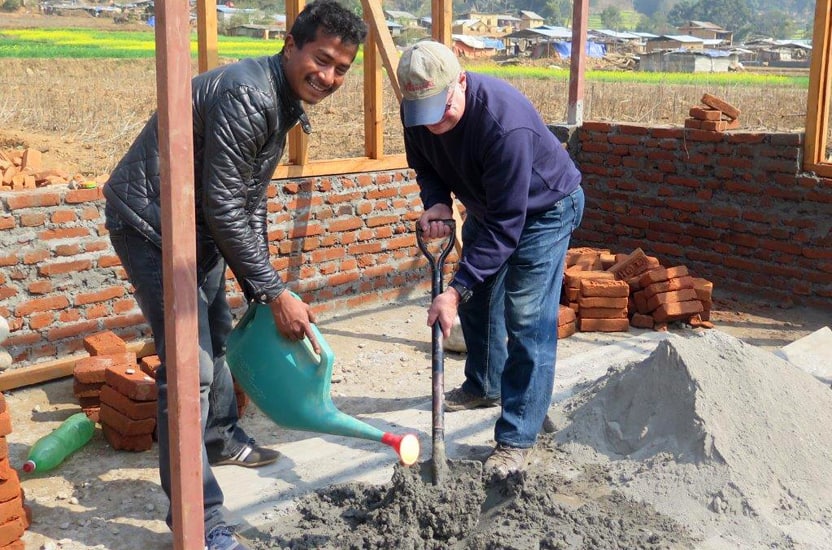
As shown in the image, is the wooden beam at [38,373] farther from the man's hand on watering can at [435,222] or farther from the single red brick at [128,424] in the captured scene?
the man's hand on watering can at [435,222]

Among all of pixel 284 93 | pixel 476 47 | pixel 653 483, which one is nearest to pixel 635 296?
pixel 653 483

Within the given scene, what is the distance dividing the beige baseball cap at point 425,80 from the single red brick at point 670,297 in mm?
3472

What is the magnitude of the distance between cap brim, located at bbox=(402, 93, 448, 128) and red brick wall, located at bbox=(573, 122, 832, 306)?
4.52m

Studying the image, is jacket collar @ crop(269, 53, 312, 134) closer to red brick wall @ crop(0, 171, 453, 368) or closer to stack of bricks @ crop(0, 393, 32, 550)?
stack of bricks @ crop(0, 393, 32, 550)

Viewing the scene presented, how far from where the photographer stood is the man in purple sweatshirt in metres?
3.11

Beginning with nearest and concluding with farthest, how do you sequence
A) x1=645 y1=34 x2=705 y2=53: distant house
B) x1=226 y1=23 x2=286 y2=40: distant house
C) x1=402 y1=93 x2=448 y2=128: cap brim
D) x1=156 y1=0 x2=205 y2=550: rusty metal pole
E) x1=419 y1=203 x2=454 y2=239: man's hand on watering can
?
x1=156 y1=0 x2=205 y2=550: rusty metal pole, x1=402 y1=93 x2=448 y2=128: cap brim, x1=419 y1=203 x2=454 y2=239: man's hand on watering can, x1=226 y1=23 x2=286 y2=40: distant house, x1=645 y1=34 x2=705 y2=53: distant house

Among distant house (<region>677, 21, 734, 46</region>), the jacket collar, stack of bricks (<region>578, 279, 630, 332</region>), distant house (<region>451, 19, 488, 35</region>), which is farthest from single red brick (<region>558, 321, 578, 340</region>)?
distant house (<region>677, 21, 734, 46</region>)

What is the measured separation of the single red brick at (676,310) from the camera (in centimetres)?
599

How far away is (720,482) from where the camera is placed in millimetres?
3387

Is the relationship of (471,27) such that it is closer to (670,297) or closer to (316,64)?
(670,297)

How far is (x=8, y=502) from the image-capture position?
9.74ft

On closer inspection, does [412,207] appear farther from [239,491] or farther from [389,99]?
[389,99]

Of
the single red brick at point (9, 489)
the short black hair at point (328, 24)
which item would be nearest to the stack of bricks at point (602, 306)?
the short black hair at point (328, 24)

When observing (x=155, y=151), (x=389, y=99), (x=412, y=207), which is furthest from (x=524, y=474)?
(x=389, y=99)
